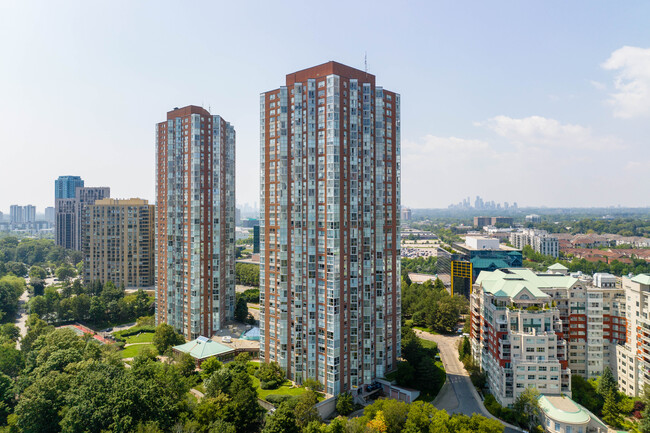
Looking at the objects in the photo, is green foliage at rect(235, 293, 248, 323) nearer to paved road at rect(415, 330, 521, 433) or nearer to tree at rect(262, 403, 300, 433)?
paved road at rect(415, 330, 521, 433)

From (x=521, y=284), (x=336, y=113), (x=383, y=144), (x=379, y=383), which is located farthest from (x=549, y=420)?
(x=336, y=113)

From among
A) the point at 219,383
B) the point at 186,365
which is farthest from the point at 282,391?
the point at 186,365

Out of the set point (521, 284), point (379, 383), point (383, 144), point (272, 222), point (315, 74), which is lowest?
point (379, 383)

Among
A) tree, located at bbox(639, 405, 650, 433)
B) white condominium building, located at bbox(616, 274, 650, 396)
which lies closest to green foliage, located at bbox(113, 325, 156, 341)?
tree, located at bbox(639, 405, 650, 433)

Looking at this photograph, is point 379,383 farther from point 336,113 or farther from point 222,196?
point 222,196

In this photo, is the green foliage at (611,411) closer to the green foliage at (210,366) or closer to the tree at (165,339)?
the green foliage at (210,366)
